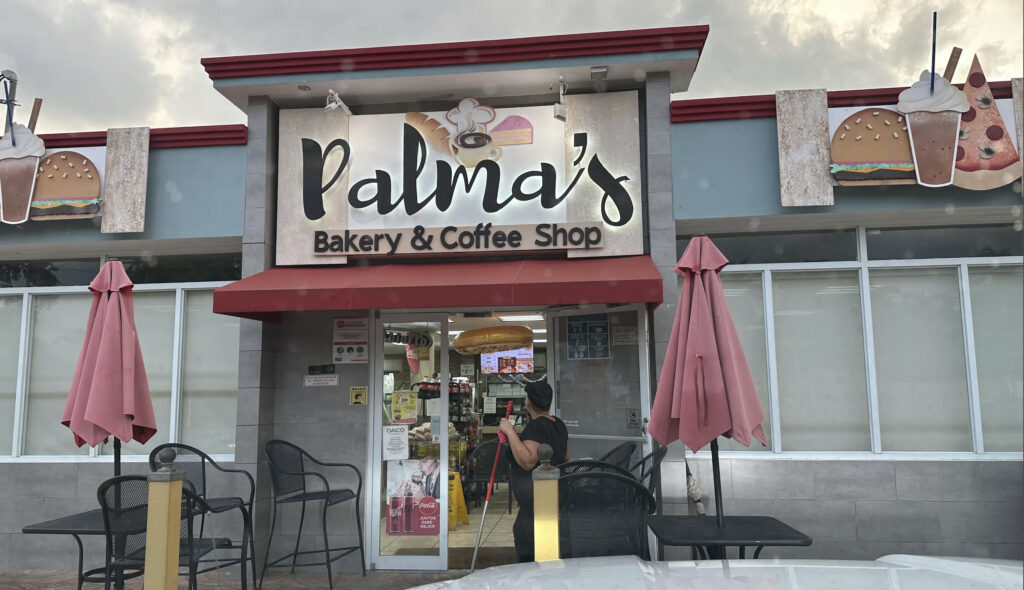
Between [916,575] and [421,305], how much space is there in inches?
179

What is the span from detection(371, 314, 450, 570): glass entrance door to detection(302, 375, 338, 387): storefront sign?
43cm

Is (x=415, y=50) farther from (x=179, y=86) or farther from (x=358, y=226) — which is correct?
(x=179, y=86)

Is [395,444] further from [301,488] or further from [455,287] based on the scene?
[455,287]

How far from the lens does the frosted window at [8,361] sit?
7.66 metres

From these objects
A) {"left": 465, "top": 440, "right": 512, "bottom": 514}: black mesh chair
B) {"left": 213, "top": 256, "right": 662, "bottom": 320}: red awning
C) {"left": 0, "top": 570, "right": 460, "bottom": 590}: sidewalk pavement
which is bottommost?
{"left": 0, "top": 570, "right": 460, "bottom": 590}: sidewalk pavement

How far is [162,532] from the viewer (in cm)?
418

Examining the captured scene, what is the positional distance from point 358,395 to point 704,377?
376 centimetres

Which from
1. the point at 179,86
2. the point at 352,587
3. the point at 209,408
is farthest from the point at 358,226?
the point at 179,86

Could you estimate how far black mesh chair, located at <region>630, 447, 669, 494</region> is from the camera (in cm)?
592

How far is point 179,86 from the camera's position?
1295 centimetres

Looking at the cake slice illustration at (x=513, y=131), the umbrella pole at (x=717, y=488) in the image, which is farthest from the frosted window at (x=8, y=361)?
the umbrella pole at (x=717, y=488)

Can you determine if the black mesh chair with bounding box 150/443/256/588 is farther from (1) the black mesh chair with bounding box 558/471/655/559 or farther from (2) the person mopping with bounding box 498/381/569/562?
(1) the black mesh chair with bounding box 558/471/655/559

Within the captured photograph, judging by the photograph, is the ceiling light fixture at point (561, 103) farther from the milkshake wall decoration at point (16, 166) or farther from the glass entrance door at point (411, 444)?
the milkshake wall decoration at point (16, 166)

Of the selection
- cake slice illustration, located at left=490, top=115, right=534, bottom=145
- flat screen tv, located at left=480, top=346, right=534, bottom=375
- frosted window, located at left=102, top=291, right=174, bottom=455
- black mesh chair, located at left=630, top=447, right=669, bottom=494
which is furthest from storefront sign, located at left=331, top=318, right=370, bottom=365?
black mesh chair, located at left=630, top=447, right=669, bottom=494
